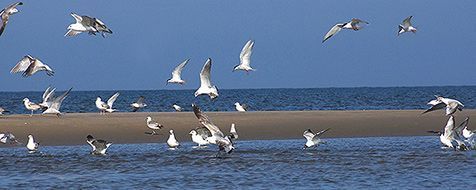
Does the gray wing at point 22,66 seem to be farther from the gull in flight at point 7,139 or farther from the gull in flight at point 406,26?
the gull in flight at point 406,26

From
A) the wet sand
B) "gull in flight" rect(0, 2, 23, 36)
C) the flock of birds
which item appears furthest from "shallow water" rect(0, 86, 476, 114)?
"gull in flight" rect(0, 2, 23, 36)

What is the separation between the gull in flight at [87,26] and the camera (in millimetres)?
16891

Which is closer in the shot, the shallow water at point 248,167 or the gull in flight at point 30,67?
the shallow water at point 248,167

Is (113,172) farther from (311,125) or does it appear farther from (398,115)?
(398,115)

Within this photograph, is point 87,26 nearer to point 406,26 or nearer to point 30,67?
point 30,67

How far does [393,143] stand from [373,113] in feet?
27.6

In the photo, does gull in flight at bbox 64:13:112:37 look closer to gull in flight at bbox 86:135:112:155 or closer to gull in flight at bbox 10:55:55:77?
gull in flight at bbox 10:55:55:77

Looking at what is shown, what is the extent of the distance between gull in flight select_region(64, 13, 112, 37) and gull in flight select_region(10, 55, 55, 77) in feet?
3.07

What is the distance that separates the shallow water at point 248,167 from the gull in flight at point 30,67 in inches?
64.9

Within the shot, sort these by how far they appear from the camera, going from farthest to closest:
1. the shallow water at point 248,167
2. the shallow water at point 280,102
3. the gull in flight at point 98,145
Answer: the shallow water at point 280,102 < the gull in flight at point 98,145 < the shallow water at point 248,167

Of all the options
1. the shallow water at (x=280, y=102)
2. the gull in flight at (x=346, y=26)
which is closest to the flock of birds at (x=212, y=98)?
the gull in flight at (x=346, y=26)

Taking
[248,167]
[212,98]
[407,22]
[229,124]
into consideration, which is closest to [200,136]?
[212,98]

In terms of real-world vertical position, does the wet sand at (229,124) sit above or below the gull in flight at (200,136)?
above

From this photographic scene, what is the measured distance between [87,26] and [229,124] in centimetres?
1172
